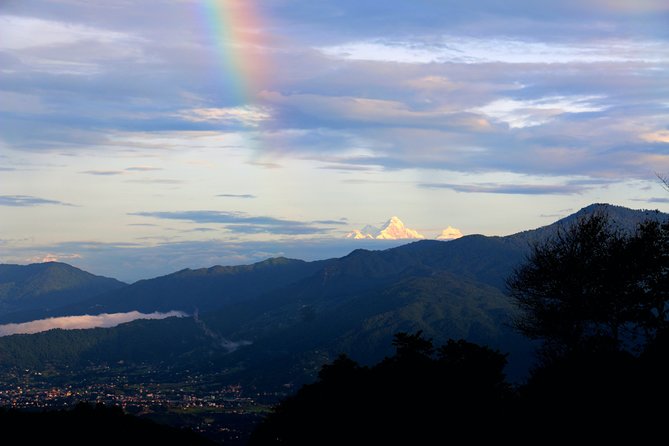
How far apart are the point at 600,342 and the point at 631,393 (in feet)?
44.7

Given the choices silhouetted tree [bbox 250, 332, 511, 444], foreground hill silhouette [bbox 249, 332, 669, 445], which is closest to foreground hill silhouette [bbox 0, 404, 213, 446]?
silhouetted tree [bbox 250, 332, 511, 444]

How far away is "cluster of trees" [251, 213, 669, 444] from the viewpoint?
35.7 m

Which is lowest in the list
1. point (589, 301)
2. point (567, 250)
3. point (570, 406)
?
point (570, 406)

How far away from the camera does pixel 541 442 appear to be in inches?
1358

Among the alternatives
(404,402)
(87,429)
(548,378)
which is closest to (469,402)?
(404,402)

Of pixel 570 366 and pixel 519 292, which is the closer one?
pixel 570 366

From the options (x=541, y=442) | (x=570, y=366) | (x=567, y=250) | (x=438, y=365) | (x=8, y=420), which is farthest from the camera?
(x=567, y=250)

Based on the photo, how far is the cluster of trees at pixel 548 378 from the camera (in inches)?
1404

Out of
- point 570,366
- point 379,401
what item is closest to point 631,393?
point 570,366

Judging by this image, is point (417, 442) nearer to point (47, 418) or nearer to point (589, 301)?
point (589, 301)

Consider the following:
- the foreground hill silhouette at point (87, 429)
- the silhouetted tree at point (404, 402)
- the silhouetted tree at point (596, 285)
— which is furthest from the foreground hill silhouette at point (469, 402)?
the foreground hill silhouette at point (87, 429)

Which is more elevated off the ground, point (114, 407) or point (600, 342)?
point (600, 342)

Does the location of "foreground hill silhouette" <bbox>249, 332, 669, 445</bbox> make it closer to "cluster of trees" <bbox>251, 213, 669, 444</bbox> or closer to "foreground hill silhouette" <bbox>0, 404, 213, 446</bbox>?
"cluster of trees" <bbox>251, 213, 669, 444</bbox>

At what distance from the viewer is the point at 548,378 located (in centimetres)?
4241
